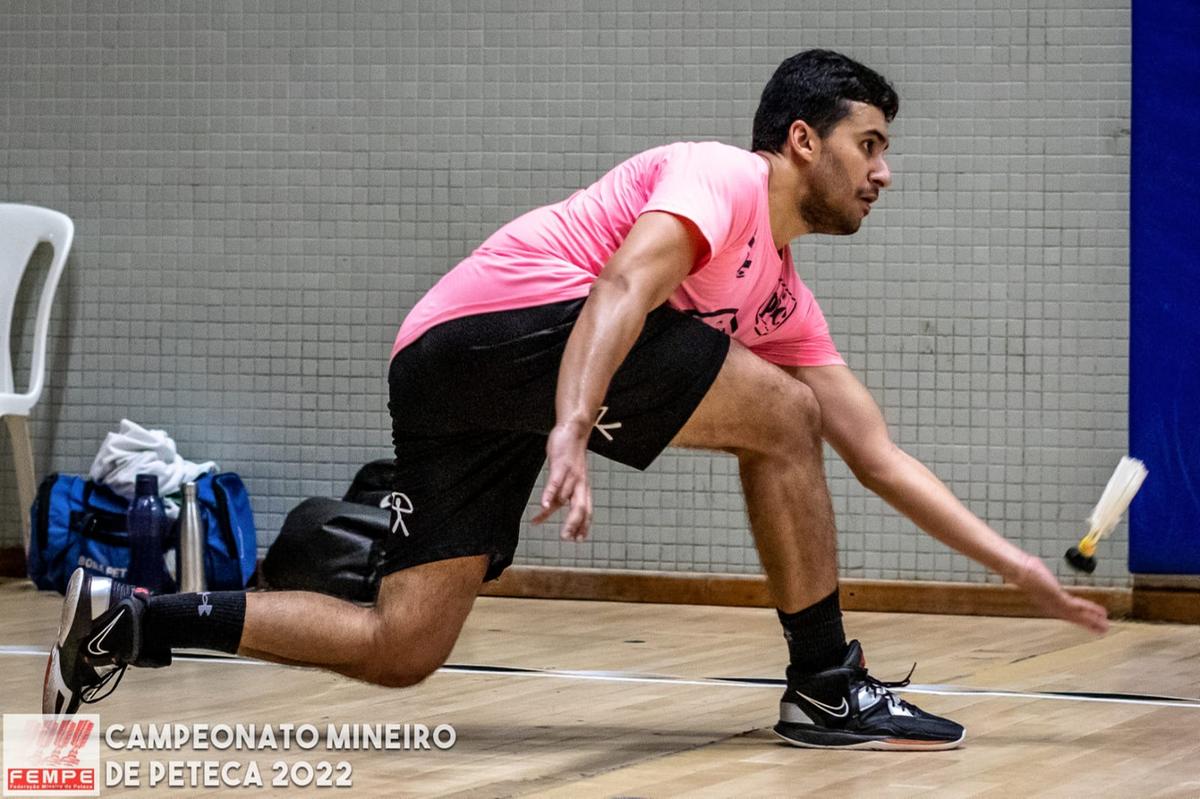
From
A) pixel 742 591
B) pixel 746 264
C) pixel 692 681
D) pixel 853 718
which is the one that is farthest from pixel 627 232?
pixel 742 591

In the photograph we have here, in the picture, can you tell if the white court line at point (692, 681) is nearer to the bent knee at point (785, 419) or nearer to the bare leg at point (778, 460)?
the bare leg at point (778, 460)

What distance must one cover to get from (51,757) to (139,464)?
7.97 ft

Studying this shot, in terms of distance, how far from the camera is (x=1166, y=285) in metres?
→ 4.36

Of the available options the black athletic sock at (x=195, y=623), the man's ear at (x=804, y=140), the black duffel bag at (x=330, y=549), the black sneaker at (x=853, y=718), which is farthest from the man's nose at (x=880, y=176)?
the black duffel bag at (x=330, y=549)

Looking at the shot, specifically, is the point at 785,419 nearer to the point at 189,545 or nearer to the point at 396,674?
the point at 396,674

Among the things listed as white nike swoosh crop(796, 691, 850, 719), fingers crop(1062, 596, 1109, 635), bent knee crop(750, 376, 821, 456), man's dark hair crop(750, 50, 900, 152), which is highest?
man's dark hair crop(750, 50, 900, 152)

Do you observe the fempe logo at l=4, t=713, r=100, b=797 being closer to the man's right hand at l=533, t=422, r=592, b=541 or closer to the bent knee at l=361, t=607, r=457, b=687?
the bent knee at l=361, t=607, r=457, b=687

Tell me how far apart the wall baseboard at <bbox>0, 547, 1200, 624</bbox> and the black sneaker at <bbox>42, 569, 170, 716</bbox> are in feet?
6.80

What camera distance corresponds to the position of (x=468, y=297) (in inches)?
104

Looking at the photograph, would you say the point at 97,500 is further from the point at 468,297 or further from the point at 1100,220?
the point at 1100,220

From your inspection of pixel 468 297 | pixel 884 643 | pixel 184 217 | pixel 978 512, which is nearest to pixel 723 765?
pixel 468 297

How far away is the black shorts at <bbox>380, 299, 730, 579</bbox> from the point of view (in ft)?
8.41

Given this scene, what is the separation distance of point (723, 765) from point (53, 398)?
329 cm

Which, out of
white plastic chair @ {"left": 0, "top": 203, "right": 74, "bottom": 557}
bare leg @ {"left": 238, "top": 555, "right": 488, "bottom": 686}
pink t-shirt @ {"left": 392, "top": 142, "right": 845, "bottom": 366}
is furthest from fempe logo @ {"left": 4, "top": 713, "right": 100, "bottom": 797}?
white plastic chair @ {"left": 0, "top": 203, "right": 74, "bottom": 557}
